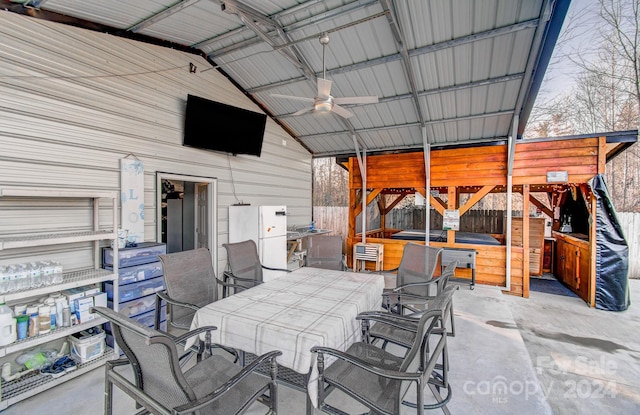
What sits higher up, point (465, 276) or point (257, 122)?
point (257, 122)

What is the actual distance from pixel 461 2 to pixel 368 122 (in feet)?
9.39

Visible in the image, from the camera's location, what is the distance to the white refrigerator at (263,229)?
5.11 metres

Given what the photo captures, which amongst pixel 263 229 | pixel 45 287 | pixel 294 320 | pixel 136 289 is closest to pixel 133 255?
pixel 136 289

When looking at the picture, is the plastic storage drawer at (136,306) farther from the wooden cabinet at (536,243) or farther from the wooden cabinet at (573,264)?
the wooden cabinet at (536,243)

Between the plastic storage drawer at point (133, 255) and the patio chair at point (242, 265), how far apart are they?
94cm

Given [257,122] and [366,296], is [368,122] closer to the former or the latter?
[257,122]

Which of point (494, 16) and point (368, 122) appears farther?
point (368, 122)

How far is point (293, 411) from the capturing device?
2.22m

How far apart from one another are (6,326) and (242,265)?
6.60 feet

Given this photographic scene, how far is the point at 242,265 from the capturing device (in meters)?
3.49

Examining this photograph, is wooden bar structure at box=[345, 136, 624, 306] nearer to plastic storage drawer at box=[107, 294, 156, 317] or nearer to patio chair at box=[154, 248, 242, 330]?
patio chair at box=[154, 248, 242, 330]

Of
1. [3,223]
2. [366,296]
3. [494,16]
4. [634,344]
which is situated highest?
[494,16]

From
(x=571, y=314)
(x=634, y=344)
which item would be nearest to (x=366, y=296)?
(x=634, y=344)

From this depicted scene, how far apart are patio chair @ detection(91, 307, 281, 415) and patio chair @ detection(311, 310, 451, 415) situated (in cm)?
33
